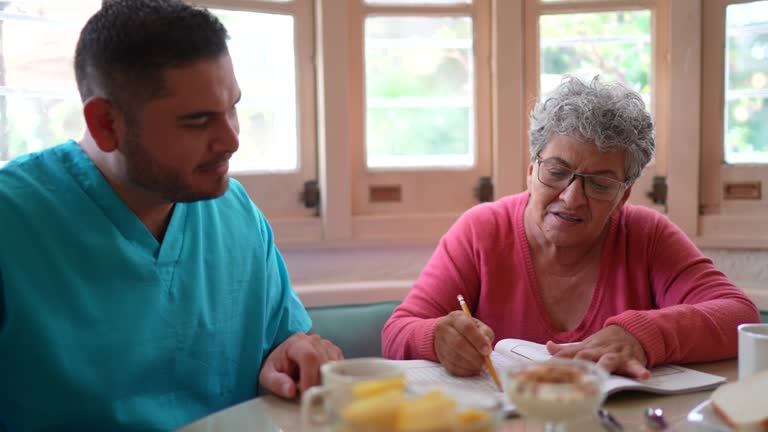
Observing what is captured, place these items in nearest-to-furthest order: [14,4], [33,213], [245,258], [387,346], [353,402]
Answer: [353,402] → [33,213] → [245,258] → [387,346] → [14,4]

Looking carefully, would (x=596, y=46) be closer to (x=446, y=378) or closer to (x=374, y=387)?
(x=446, y=378)

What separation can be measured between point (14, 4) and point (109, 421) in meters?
1.42

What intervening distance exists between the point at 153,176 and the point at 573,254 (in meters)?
1.04

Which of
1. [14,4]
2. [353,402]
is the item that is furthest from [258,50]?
[353,402]

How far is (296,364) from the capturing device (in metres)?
1.39

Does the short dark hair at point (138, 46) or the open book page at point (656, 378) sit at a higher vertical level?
the short dark hair at point (138, 46)

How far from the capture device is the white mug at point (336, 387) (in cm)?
78

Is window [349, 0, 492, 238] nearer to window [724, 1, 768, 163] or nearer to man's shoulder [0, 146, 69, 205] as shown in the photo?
window [724, 1, 768, 163]

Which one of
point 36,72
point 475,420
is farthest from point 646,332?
point 36,72

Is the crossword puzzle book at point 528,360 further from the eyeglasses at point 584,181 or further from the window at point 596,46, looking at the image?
the window at point 596,46

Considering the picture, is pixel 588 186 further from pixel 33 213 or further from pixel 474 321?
pixel 33 213

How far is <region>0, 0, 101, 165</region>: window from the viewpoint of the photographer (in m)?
2.21

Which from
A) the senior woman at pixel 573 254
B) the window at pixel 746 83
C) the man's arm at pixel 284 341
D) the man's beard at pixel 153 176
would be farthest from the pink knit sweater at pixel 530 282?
the window at pixel 746 83

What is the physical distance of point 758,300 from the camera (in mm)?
2328
